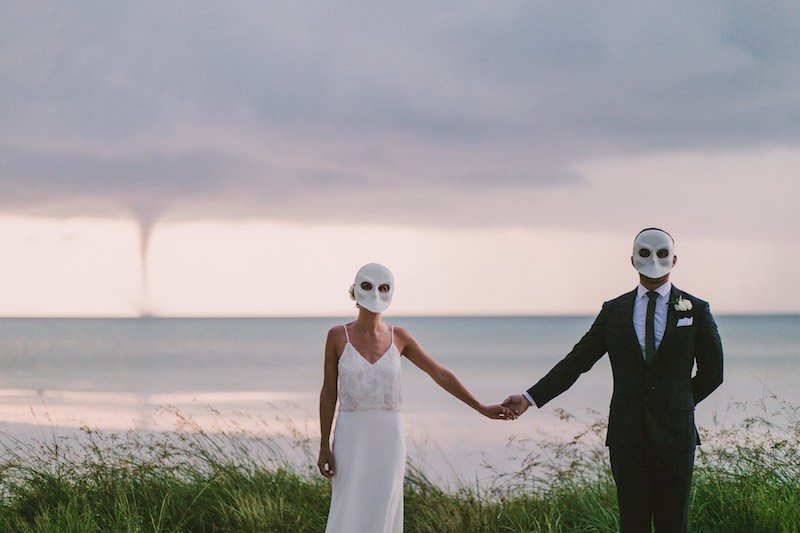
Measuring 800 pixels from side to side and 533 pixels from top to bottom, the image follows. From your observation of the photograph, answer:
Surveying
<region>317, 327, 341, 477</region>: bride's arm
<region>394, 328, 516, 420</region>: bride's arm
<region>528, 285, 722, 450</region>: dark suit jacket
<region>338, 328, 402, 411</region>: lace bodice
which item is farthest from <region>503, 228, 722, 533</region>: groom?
<region>317, 327, 341, 477</region>: bride's arm

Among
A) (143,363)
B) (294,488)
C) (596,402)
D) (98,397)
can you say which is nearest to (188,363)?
(143,363)

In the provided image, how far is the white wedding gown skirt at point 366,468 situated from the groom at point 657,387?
1.44 meters

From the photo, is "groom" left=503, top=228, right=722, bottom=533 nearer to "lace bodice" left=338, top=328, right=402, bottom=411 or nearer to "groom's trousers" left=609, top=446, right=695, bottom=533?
"groom's trousers" left=609, top=446, right=695, bottom=533

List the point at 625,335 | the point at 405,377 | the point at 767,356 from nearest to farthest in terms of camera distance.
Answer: the point at 625,335 < the point at 405,377 < the point at 767,356

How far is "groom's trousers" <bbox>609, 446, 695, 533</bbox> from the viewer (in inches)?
238

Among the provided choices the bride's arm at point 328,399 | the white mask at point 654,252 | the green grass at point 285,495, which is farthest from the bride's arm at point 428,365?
the white mask at point 654,252

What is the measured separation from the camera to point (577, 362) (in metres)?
6.78

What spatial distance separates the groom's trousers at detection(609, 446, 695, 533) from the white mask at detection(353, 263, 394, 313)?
1725 mm

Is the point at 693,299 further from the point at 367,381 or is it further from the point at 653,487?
the point at 367,381

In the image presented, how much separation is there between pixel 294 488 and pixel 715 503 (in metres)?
3.35

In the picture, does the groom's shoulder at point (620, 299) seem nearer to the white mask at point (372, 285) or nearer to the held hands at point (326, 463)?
the white mask at point (372, 285)

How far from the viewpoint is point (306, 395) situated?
35.2m

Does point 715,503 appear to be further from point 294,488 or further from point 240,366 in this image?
point 240,366

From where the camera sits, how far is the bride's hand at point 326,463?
22.0 ft
